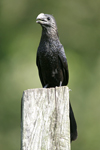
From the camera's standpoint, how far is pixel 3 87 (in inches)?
390

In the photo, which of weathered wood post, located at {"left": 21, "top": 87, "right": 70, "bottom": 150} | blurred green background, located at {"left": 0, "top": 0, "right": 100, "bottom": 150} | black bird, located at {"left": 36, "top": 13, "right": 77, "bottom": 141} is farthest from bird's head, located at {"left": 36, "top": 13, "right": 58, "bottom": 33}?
blurred green background, located at {"left": 0, "top": 0, "right": 100, "bottom": 150}

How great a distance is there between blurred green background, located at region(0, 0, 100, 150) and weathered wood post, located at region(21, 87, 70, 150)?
5710 millimetres

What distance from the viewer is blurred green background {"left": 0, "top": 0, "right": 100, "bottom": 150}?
943 centimetres

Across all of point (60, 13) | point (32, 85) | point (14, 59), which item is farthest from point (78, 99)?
point (60, 13)

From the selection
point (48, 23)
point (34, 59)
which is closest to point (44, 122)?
point (48, 23)

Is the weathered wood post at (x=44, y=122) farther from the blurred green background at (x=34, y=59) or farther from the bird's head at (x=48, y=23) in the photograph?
the blurred green background at (x=34, y=59)

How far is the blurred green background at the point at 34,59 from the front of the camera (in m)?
9.43

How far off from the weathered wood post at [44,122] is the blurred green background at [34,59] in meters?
5.71

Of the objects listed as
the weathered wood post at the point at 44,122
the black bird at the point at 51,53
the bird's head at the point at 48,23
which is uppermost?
the bird's head at the point at 48,23

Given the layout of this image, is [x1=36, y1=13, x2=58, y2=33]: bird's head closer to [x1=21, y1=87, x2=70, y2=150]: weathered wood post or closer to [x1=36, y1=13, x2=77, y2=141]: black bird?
[x1=36, y1=13, x2=77, y2=141]: black bird

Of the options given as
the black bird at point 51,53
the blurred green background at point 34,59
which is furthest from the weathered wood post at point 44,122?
the blurred green background at point 34,59

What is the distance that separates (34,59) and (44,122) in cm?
638

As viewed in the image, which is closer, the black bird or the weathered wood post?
the weathered wood post

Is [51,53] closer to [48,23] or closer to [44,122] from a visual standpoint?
[48,23]
